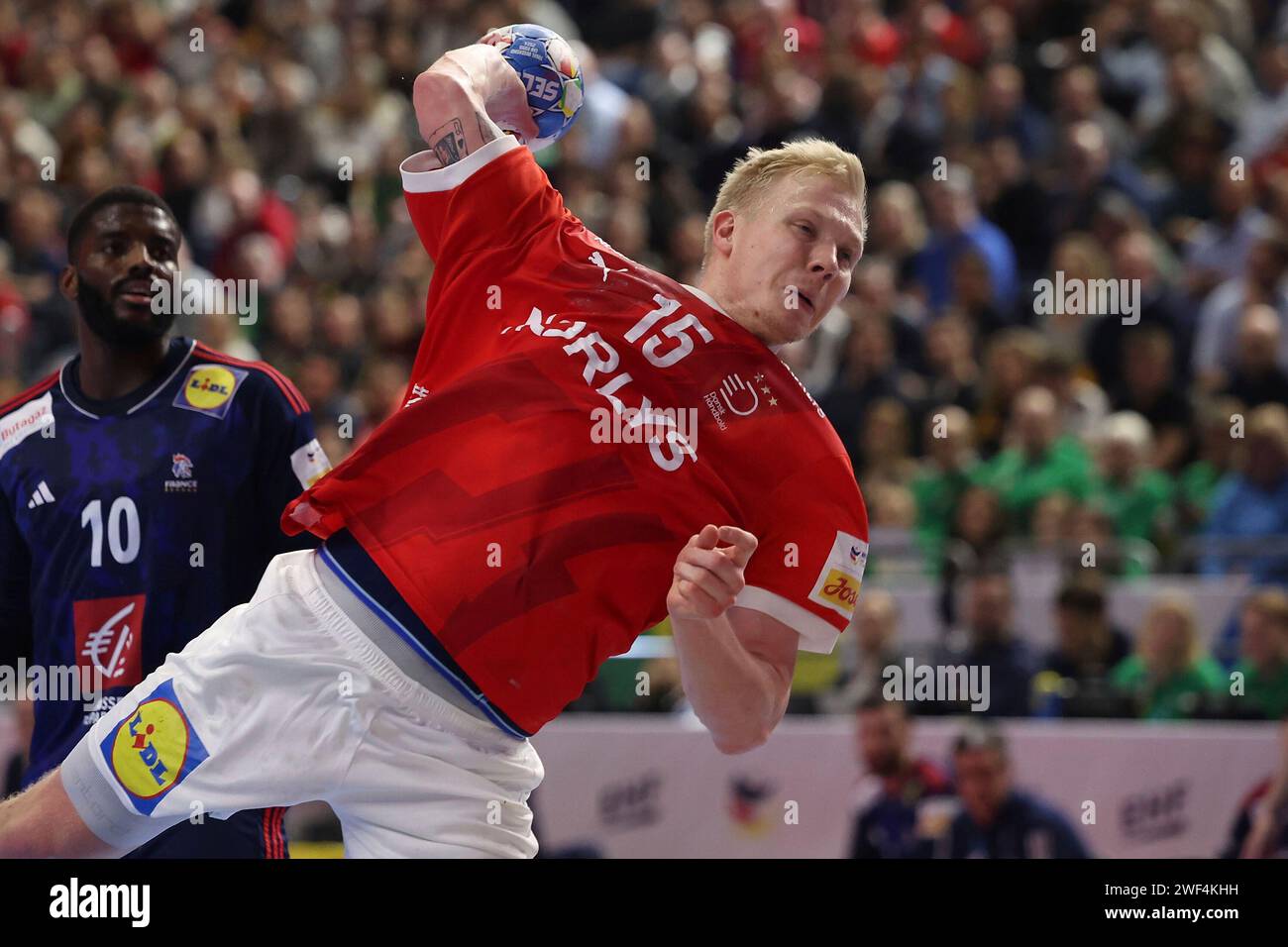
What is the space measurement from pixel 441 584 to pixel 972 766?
4.37 m

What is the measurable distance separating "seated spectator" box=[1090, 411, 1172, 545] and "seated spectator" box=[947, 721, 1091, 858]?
7.60 ft

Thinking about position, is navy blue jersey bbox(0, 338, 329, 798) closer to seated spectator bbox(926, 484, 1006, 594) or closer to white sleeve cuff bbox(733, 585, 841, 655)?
white sleeve cuff bbox(733, 585, 841, 655)

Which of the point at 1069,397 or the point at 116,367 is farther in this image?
the point at 1069,397

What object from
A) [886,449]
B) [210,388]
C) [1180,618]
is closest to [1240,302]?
[886,449]

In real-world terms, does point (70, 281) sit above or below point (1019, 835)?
above

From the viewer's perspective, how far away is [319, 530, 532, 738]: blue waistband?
384 cm

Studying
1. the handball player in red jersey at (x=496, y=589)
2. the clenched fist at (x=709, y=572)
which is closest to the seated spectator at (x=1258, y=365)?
the handball player in red jersey at (x=496, y=589)

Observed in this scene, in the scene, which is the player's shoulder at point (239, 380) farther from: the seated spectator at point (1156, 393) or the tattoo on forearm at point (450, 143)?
the seated spectator at point (1156, 393)

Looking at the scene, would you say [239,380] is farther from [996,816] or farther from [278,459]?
[996,816]

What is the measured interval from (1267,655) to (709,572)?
5.44 meters

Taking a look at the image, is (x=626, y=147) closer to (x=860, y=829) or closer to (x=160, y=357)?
(x=860, y=829)

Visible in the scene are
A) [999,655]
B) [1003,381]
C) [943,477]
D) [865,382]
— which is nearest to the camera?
[999,655]

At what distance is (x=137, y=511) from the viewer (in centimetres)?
477

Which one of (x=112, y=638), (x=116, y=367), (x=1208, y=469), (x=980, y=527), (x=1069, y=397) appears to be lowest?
(x=112, y=638)
